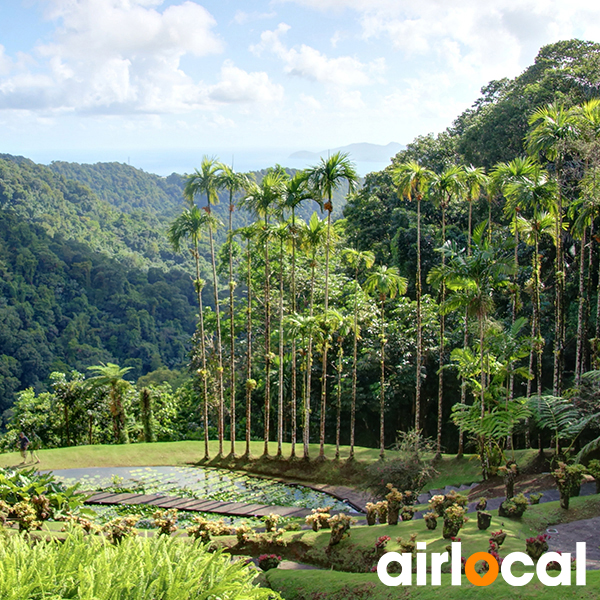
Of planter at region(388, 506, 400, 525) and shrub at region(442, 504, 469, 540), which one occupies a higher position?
shrub at region(442, 504, 469, 540)

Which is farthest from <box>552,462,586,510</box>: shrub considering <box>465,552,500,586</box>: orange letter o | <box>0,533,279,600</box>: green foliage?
<box>0,533,279,600</box>: green foliage

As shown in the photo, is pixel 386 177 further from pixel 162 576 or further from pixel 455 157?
pixel 162 576

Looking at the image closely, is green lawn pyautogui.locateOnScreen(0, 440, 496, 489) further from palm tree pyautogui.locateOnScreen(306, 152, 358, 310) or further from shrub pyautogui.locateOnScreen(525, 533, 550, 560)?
shrub pyautogui.locateOnScreen(525, 533, 550, 560)

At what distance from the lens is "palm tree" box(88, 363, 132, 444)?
2377cm

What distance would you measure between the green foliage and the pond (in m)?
10.6

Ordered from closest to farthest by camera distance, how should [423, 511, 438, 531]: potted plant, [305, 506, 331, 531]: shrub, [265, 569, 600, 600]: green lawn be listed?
1. [265, 569, 600, 600]: green lawn
2. [423, 511, 438, 531]: potted plant
3. [305, 506, 331, 531]: shrub

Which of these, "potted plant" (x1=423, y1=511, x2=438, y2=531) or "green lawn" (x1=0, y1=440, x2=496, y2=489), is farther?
"green lawn" (x1=0, y1=440, x2=496, y2=489)

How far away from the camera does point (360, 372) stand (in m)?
23.5

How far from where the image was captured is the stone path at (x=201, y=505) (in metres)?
15.6

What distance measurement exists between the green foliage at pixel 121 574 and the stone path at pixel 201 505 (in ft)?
31.3

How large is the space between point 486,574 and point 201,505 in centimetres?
979

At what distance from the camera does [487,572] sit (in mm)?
8156

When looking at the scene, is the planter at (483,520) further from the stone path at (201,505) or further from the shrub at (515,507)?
the stone path at (201,505)

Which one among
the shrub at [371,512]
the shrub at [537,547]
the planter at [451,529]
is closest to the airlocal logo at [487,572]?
the shrub at [537,547]
